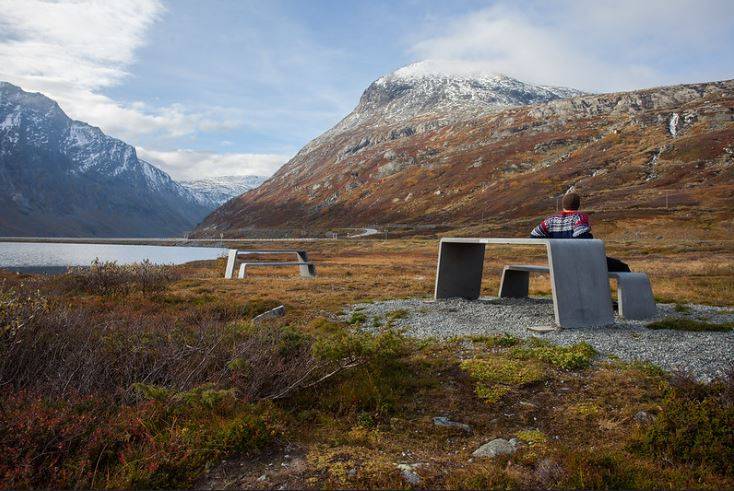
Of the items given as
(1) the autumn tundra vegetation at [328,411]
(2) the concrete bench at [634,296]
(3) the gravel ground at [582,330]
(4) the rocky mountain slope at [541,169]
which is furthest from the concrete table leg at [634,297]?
(4) the rocky mountain slope at [541,169]

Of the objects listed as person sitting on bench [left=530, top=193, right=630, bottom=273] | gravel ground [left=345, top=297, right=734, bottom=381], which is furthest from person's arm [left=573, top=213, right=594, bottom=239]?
gravel ground [left=345, top=297, right=734, bottom=381]

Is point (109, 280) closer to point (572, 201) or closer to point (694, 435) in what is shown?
point (572, 201)

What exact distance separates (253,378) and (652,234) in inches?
2654

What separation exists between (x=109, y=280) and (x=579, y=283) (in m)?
13.8

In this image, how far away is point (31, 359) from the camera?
5.54 meters

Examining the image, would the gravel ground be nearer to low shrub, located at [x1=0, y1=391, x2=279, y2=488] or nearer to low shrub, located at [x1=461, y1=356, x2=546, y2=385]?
low shrub, located at [x1=461, y1=356, x2=546, y2=385]

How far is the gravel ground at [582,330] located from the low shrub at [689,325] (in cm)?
26

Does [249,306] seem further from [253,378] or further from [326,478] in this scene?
[326,478]

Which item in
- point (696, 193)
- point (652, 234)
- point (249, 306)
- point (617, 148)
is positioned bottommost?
point (249, 306)

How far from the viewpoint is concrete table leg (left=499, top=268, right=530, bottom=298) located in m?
13.2

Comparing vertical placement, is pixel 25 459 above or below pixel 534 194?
below

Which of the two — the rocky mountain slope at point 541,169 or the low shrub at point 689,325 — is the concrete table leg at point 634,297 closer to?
the low shrub at point 689,325

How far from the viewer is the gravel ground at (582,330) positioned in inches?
260

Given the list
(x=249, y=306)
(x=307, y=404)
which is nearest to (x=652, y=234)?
(x=249, y=306)
